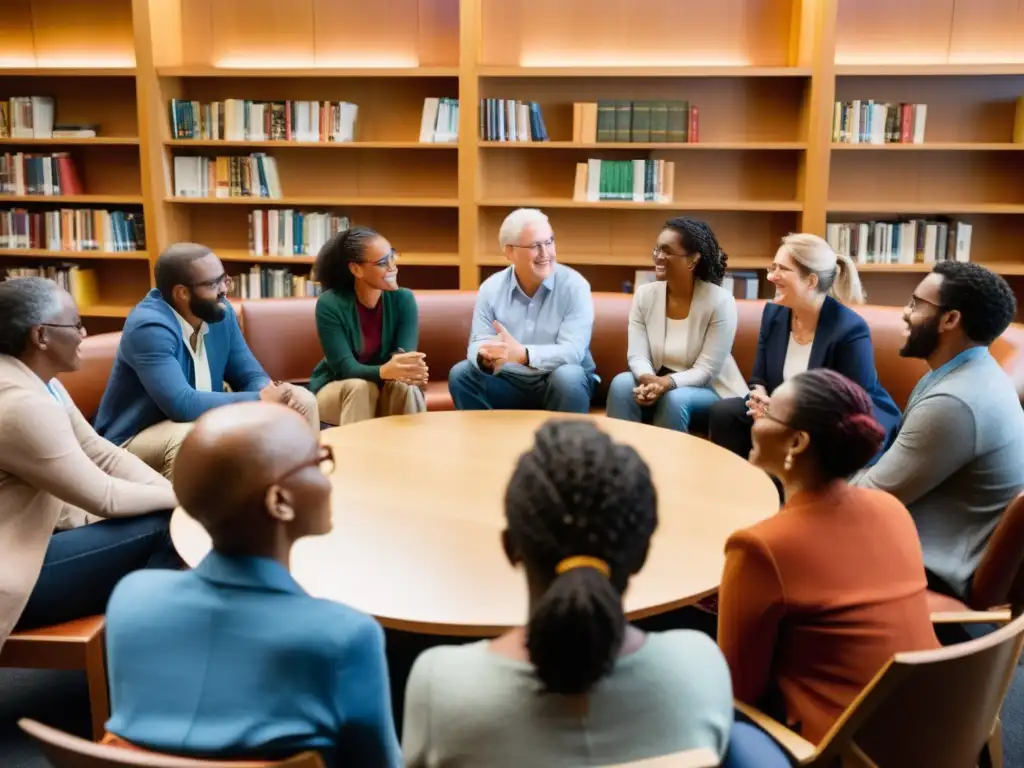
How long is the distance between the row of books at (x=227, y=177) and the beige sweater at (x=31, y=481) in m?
3.24

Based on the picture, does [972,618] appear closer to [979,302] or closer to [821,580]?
[821,580]

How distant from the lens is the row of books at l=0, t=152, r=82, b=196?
532 centimetres

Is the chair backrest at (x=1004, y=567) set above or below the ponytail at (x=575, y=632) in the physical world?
below

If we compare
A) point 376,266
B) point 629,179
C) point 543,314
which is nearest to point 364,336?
point 376,266

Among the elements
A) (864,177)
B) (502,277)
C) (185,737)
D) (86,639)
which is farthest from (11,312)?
(864,177)

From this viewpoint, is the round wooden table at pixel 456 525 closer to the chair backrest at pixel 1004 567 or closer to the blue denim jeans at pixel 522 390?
the chair backrest at pixel 1004 567

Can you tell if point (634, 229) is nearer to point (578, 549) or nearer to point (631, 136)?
point (631, 136)

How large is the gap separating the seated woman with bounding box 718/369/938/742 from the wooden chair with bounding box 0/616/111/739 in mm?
1345

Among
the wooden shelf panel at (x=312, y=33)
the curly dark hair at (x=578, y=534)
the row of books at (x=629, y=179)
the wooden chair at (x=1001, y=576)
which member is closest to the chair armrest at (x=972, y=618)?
the wooden chair at (x=1001, y=576)

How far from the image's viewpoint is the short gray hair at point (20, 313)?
2215 millimetres

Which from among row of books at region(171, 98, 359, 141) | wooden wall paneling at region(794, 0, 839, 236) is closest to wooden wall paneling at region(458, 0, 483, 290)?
row of books at region(171, 98, 359, 141)

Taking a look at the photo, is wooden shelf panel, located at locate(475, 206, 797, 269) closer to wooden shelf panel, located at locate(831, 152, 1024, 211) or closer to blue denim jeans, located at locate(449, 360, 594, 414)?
wooden shelf panel, located at locate(831, 152, 1024, 211)

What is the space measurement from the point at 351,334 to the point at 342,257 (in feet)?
1.02

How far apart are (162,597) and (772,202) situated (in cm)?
433
